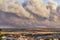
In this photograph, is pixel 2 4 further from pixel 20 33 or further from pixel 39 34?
pixel 39 34

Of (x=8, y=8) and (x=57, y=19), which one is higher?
(x=8, y=8)

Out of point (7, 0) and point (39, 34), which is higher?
point (7, 0)

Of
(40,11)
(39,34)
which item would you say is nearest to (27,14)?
(40,11)

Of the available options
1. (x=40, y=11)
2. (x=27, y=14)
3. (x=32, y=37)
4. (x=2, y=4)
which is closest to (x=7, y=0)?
(x=2, y=4)

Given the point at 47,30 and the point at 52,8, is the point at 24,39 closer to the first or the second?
the point at 47,30

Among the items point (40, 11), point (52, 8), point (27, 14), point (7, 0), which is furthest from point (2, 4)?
point (52, 8)

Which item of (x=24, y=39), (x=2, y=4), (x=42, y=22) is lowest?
(x=24, y=39)

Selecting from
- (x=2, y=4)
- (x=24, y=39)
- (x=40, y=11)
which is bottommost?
(x=24, y=39)

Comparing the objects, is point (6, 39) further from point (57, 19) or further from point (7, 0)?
point (57, 19)
